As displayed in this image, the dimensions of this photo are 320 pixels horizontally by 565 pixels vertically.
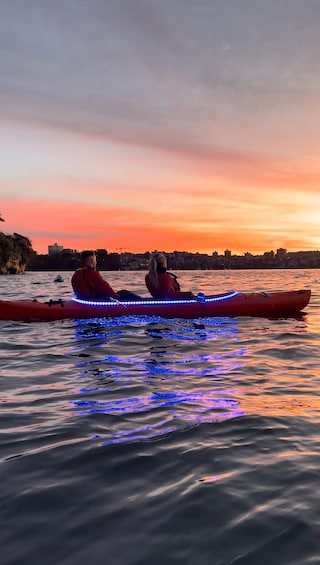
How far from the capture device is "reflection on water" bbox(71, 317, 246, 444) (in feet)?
15.2

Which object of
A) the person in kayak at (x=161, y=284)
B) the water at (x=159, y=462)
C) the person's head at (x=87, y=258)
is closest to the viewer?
the water at (x=159, y=462)

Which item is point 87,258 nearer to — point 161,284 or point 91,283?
point 91,283

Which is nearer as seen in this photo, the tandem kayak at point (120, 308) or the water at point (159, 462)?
the water at point (159, 462)

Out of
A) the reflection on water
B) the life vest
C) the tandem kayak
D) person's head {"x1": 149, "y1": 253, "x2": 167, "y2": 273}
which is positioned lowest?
the reflection on water

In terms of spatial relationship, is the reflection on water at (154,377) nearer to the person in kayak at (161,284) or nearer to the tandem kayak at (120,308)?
the tandem kayak at (120,308)

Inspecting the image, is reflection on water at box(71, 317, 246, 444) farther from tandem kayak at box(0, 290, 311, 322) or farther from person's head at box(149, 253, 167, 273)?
person's head at box(149, 253, 167, 273)

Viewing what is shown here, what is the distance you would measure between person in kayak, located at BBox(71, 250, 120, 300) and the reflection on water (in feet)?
4.16

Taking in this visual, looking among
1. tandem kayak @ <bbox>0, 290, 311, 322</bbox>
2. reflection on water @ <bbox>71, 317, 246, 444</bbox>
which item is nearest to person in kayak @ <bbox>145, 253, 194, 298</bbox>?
tandem kayak @ <bbox>0, 290, 311, 322</bbox>

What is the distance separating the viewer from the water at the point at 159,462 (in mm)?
2567

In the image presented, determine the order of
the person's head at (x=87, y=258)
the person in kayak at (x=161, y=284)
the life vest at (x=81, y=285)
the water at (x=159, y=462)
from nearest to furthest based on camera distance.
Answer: the water at (x=159, y=462)
the person's head at (x=87, y=258)
the life vest at (x=81, y=285)
the person in kayak at (x=161, y=284)

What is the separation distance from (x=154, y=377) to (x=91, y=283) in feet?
21.3

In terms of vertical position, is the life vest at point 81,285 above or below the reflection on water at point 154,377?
above

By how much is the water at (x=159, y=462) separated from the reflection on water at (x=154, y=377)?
29 millimetres

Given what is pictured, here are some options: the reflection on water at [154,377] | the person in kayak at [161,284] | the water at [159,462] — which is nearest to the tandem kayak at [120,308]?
the person in kayak at [161,284]
